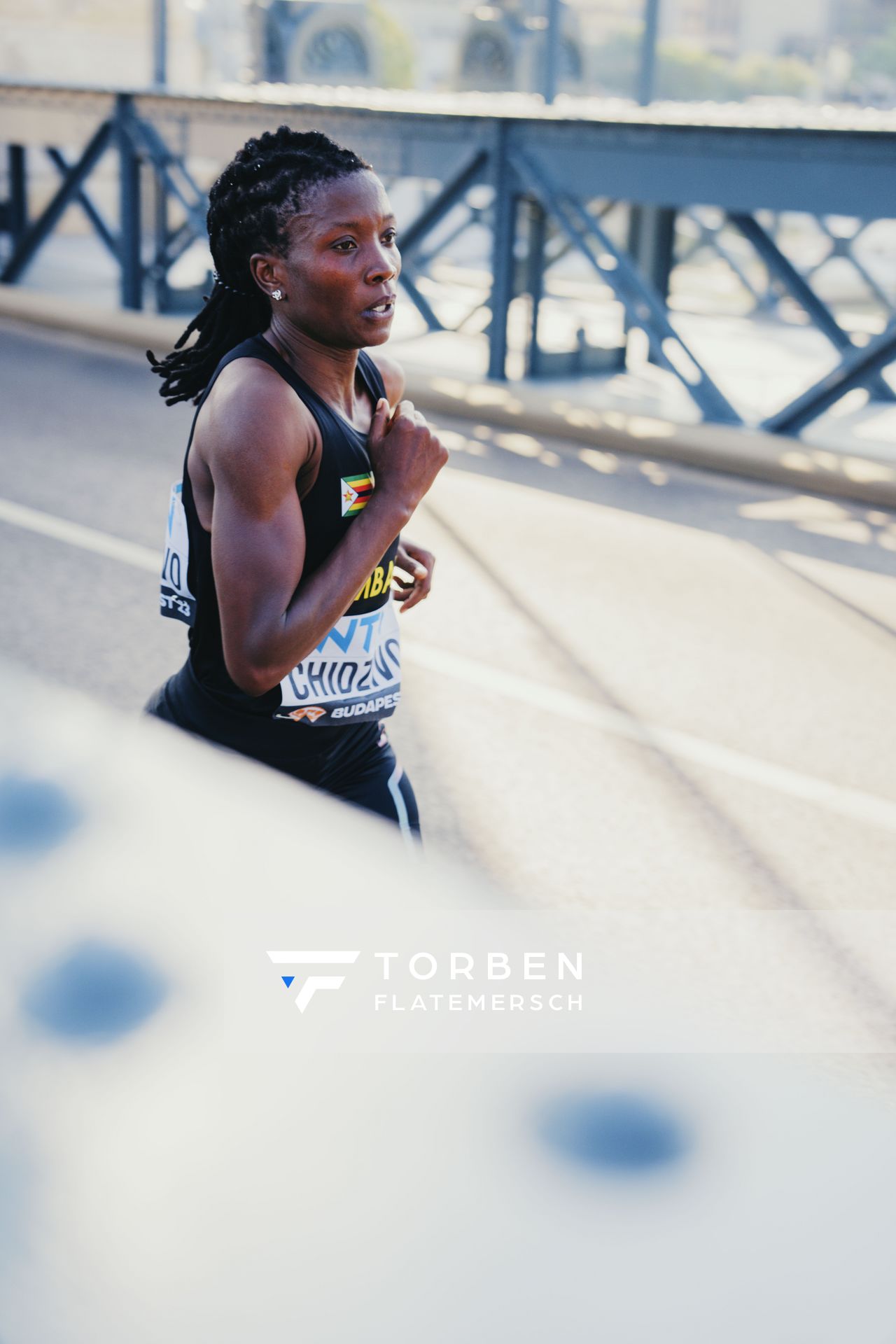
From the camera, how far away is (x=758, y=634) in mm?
6484

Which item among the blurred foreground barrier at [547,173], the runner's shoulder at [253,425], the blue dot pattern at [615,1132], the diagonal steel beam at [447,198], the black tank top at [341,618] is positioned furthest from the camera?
the diagonal steel beam at [447,198]

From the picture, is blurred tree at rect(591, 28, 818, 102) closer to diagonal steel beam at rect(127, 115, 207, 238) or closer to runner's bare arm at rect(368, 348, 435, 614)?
diagonal steel beam at rect(127, 115, 207, 238)

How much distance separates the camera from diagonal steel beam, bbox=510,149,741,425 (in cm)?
994

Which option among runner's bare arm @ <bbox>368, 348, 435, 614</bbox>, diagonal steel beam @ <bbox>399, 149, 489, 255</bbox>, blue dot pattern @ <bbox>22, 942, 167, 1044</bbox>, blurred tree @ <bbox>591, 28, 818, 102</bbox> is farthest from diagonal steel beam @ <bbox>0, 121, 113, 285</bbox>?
blurred tree @ <bbox>591, 28, 818, 102</bbox>

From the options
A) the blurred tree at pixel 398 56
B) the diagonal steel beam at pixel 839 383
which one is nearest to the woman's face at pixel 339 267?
the diagonal steel beam at pixel 839 383

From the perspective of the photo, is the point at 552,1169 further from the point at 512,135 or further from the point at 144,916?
the point at 512,135

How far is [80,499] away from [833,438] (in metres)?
4.80

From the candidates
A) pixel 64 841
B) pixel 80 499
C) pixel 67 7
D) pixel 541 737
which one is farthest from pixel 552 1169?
pixel 67 7

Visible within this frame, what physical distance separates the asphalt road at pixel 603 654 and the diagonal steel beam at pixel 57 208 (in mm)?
4902

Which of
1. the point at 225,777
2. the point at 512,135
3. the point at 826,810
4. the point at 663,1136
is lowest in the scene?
the point at 826,810

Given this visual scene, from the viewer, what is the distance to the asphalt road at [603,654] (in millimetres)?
4512

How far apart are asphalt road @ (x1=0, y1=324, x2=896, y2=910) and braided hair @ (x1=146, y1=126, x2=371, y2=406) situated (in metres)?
2.05

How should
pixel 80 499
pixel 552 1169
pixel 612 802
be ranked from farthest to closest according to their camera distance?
pixel 80 499, pixel 612 802, pixel 552 1169

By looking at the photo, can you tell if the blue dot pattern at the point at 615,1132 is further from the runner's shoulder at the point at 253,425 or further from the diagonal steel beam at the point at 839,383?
the diagonal steel beam at the point at 839,383
